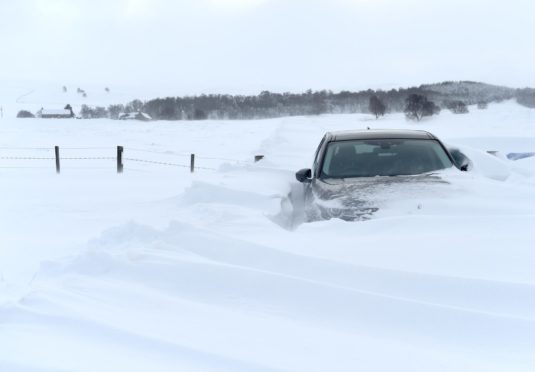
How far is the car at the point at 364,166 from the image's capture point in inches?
191

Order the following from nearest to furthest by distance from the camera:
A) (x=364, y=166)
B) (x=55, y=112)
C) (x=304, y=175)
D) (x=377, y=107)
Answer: (x=364, y=166), (x=304, y=175), (x=377, y=107), (x=55, y=112)

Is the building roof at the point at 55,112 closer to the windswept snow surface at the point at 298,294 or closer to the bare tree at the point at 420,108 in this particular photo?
the bare tree at the point at 420,108

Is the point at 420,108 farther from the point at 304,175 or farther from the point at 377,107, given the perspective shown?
the point at 304,175

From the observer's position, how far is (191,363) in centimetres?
212

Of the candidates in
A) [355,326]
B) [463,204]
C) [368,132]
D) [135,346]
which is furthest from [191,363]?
[368,132]

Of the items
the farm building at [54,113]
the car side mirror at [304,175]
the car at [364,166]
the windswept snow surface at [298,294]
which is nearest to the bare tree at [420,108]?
the car at [364,166]

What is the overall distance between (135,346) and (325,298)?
0.97m

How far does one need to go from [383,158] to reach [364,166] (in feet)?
0.82

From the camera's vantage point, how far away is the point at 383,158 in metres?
5.82

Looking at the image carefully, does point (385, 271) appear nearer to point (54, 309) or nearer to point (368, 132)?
point (54, 309)

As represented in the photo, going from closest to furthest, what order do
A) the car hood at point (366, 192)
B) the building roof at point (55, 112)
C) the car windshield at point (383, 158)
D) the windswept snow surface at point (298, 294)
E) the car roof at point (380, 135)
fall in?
the windswept snow surface at point (298, 294) < the car hood at point (366, 192) < the car windshield at point (383, 158) < the car roof at point (380, 135) < the building roof at point (55, 112)

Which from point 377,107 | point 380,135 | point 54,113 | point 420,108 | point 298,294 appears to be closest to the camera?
point 298,294

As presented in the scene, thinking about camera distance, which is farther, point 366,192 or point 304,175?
point 304,175

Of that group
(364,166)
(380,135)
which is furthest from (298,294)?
(380,135)
